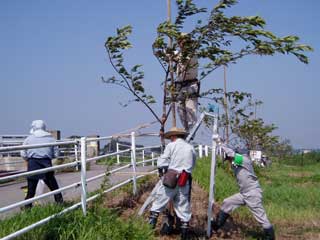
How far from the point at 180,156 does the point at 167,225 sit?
114 centimetres

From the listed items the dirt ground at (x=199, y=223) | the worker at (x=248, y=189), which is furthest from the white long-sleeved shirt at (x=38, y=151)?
the worker at (x=248, y=189)

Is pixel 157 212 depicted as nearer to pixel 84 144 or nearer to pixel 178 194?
pixel 178 194

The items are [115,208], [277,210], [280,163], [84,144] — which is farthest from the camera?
[280,163]

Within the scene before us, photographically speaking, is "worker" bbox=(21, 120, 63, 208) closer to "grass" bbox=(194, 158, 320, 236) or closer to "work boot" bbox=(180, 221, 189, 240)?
"work boot" bbox=(180, 221, 189, 240)

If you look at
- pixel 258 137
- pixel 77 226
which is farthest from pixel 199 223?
pixel 258 137

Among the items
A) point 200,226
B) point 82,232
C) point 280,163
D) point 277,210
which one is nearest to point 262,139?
point 280,163

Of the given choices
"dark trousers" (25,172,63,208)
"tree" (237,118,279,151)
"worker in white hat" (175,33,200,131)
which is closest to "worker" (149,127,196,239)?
"worker in white hat" (175,33,200,131)

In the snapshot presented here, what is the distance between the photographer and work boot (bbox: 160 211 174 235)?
287 inches

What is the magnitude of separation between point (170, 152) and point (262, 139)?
2757 centimetres

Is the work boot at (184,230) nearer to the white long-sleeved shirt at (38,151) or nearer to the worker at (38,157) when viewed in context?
the worker at (38,157)

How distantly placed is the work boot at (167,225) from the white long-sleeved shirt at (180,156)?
0.83m

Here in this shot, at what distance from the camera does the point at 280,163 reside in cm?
4169

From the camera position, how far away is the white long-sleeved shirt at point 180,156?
6.92 m

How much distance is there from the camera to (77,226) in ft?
19.5
